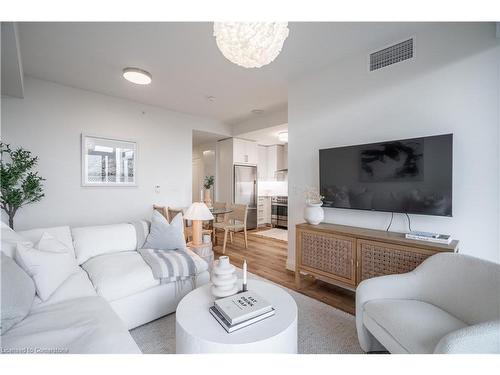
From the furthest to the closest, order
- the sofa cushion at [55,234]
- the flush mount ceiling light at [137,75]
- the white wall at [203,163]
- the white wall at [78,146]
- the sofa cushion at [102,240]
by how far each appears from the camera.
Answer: the white wall at [203,163], the white wall at [78,146], the flush mount ceiling light at [137,75], the sofa cushion at [102,240], the sofa cushion at [55,234]

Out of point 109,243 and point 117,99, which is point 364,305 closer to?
point 109,243

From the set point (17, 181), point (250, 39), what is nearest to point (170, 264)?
point (250, 39)

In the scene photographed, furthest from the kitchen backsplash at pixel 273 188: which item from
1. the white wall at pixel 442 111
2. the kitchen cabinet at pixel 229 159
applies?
the white wall at pixel 442 111

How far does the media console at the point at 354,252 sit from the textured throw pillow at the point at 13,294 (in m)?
2.21

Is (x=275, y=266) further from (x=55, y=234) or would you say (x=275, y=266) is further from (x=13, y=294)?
(x=13, y=294)

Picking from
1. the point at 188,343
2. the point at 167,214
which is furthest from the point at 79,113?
the point at 188,343

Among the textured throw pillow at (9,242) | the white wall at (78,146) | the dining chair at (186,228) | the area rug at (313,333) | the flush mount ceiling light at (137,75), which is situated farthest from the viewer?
the dining chair at (186,228)

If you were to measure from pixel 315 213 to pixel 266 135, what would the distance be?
3170 mm

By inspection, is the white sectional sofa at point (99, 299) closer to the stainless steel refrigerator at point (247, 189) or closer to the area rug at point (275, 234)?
the area rug at point (275, 234)

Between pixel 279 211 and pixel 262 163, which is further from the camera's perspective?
pixel 262 163

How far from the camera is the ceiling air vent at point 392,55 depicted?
2094 millimetres

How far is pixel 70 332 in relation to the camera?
1.05 meters

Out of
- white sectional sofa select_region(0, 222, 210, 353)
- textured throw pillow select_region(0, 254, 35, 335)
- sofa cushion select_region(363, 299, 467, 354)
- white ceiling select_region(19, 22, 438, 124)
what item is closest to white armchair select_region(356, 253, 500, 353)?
sofa cushion select_region(363, 299, 467, 354)
